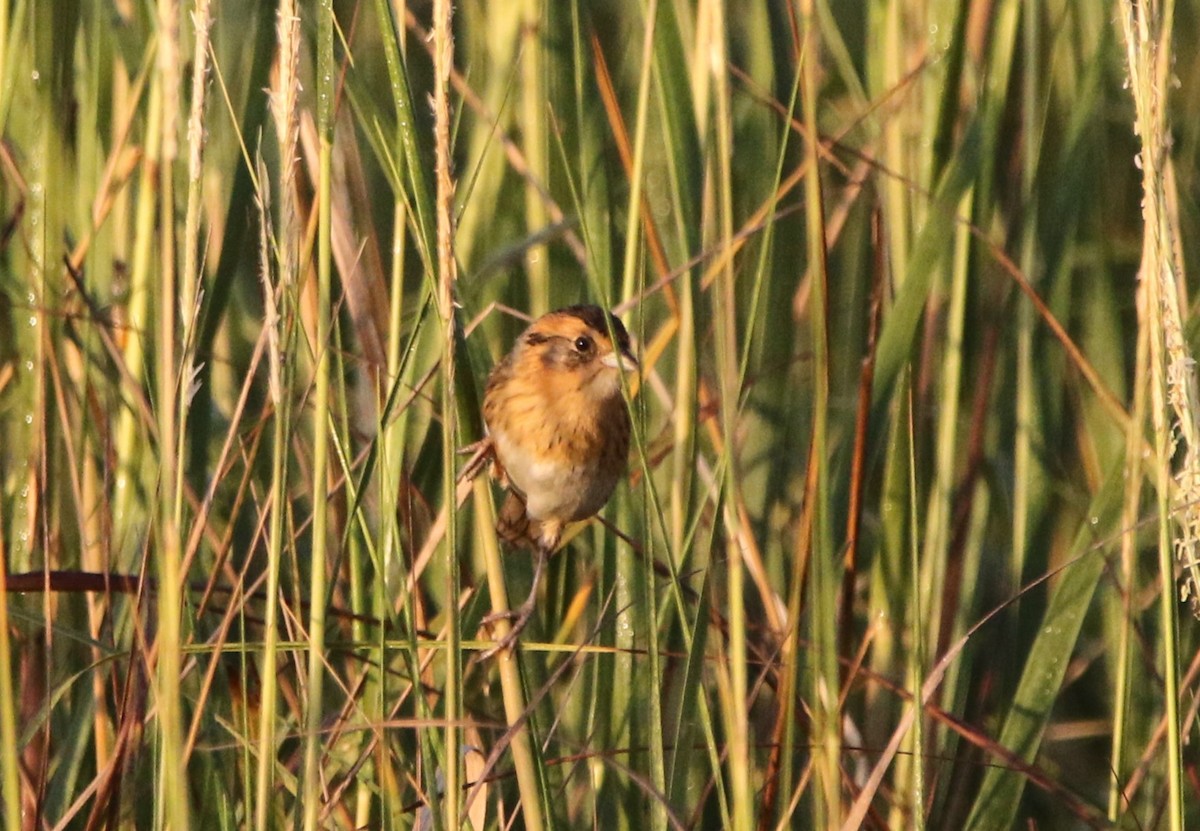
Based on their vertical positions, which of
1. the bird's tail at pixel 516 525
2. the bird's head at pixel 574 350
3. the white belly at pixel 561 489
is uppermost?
the bird's head at pixel 574 350

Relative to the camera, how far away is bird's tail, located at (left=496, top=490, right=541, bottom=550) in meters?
2.31

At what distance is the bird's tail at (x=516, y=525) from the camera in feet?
7.57

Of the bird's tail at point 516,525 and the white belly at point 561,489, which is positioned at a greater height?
the white belly at point 561,489

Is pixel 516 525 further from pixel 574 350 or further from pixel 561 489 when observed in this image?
pixel 574 350

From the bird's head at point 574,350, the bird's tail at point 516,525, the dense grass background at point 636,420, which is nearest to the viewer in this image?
the dense grass background at point 636,420

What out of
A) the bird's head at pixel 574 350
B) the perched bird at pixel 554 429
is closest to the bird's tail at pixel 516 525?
the perched bird at pixel 554 429

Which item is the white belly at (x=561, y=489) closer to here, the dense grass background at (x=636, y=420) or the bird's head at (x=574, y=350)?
the dense grass background at (x=636, y=420)

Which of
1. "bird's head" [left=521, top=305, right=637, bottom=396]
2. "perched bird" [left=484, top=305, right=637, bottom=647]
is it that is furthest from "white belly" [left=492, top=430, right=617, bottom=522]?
"bird's head" [left=521, top=305, right=637, bottom=396]

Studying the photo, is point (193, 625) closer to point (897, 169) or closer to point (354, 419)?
point (354, 419)

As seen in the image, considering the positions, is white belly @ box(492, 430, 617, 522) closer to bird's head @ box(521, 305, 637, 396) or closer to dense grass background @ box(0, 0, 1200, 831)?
dense grass background @ box(0, 0, 1200, 831)

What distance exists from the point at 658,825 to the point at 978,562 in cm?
94

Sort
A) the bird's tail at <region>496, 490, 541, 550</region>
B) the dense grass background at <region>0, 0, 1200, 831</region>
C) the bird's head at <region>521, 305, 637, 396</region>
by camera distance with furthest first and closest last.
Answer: the bird's tail at <region>496, 490, 541, 550</region> < the bird's head at <region>521, 305, 637, 396</region> < the dense grass background at <region>0, 0, 1200, 831</region>

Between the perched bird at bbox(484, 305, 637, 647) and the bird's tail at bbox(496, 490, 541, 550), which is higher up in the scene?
the perched bird at bbox(484, 305, 637, 647)

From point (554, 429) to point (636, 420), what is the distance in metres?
1.02
